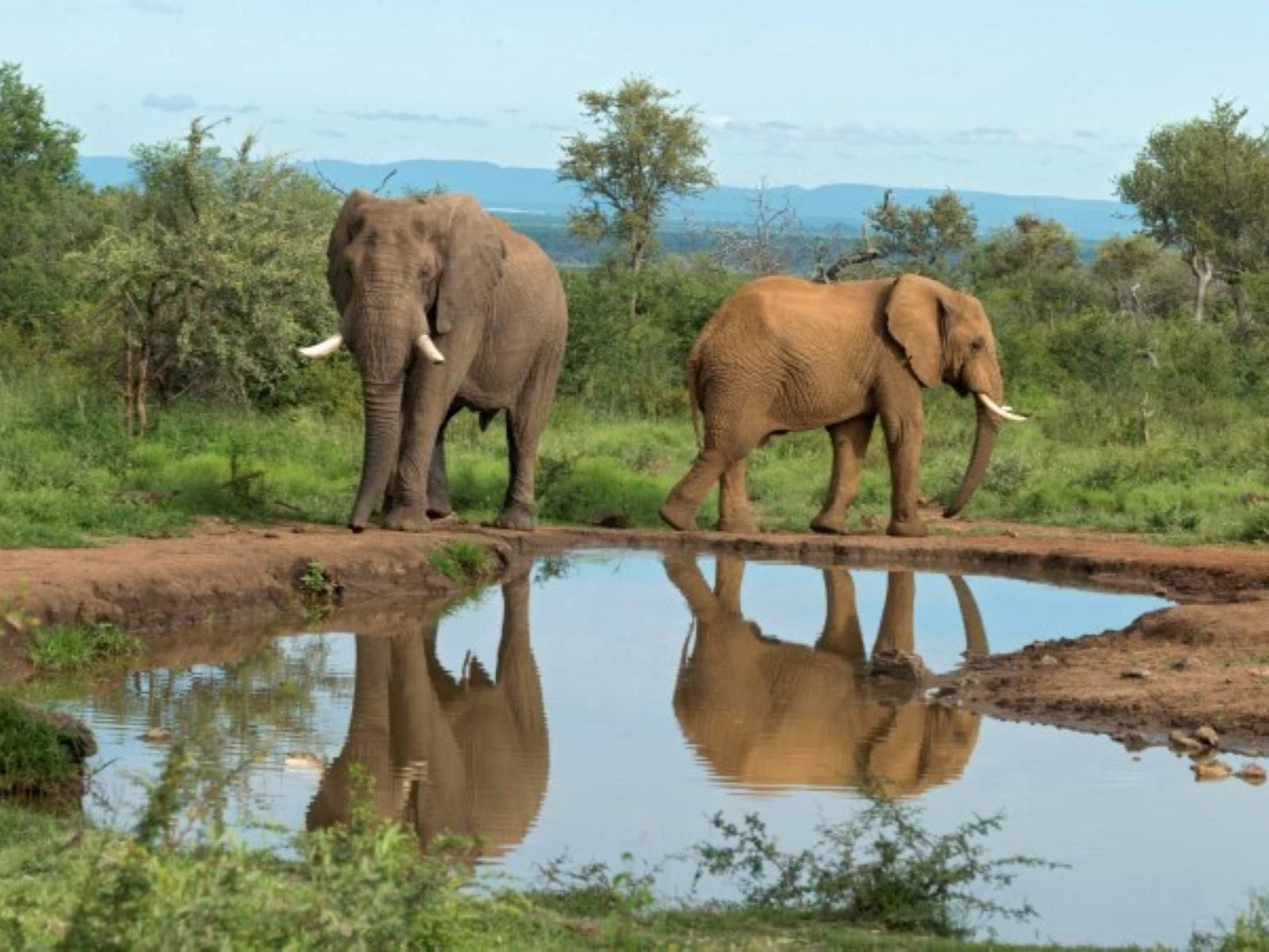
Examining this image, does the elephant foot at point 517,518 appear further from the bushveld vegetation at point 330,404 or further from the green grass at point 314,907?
the green grass at point 314,907

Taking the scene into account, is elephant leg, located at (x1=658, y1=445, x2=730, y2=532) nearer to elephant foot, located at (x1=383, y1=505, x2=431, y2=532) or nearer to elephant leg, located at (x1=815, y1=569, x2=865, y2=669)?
elephant leg, located at (x1=815, y1=569, x2=865, y2=669)

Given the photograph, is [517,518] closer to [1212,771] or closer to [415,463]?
[415,463]

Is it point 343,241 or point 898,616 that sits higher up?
point 343,241

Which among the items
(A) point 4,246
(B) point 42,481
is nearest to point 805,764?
(B) point 42,481

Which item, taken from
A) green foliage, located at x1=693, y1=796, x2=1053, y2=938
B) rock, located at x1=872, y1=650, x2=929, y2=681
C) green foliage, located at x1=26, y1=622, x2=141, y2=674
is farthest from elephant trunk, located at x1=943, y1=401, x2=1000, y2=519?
green foliage, located at x1=693, y1=796, x2=1053, y2=938

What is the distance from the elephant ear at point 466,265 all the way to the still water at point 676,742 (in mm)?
2212

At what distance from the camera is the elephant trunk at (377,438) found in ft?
55.3

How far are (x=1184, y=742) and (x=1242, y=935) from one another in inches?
177

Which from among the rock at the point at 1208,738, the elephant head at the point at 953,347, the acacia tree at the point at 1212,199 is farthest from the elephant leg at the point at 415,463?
the acacia tree at the point at 1212,199

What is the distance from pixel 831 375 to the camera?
1941 centimetres

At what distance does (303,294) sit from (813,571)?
569 cm

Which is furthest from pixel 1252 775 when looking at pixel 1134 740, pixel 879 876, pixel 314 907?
pixel 314 907

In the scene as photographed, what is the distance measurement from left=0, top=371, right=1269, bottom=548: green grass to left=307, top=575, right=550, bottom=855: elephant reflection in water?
2.74 m

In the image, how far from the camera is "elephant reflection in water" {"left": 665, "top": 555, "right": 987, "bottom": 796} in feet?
37.1
